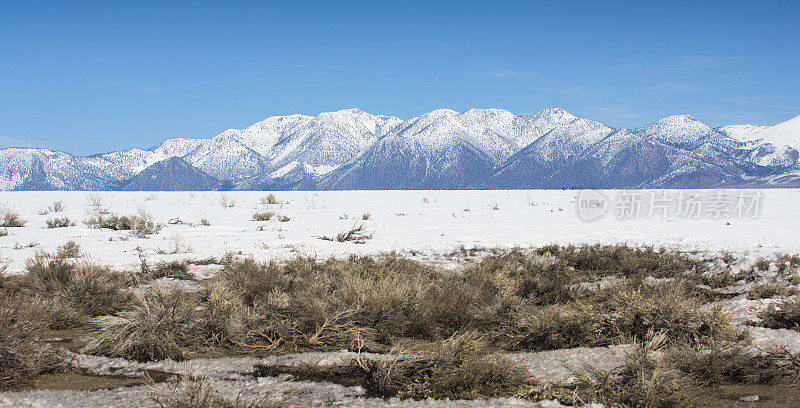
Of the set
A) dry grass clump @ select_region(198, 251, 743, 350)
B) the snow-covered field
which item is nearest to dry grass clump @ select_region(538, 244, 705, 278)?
the snow-covered field

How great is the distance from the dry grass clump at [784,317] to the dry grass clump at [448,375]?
2994 mm

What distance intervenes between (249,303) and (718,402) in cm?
536

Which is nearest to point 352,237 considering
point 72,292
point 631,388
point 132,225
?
point 132,225

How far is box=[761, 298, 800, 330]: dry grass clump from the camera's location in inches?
224

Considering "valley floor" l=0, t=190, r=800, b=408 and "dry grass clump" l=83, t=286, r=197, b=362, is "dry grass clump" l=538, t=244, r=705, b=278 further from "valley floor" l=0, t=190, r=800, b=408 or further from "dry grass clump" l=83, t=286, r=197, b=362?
"dry grass clump" l=83, t=286, r=197, b=362

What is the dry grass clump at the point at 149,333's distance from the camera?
17.4ft

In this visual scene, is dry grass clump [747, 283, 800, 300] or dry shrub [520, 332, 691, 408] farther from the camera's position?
dry grass clump [747, 283, 800, 300]

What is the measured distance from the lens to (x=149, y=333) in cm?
542

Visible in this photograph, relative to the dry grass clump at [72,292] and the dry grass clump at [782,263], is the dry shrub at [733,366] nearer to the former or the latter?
the dry grass clump at [782,263]

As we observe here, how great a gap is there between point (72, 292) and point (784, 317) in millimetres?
8261

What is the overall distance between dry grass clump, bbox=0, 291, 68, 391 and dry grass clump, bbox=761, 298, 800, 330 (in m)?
6.90

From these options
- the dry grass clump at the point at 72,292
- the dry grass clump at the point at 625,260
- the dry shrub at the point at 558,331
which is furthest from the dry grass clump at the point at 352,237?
the dry shrub at the point at 558,331

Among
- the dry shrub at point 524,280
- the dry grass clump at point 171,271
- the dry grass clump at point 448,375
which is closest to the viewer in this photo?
the dry grass clump at point 448,375

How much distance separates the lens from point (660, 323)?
18.0 ft
